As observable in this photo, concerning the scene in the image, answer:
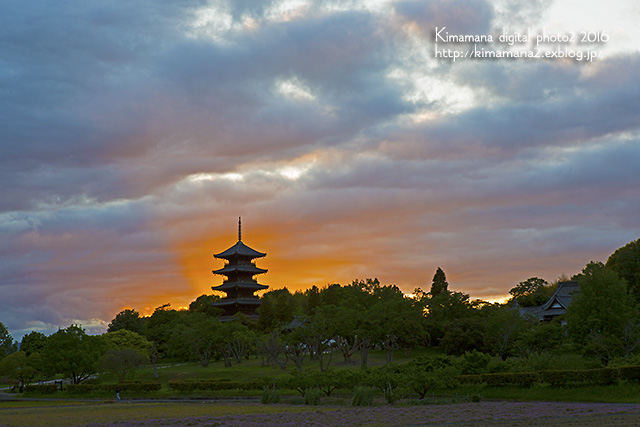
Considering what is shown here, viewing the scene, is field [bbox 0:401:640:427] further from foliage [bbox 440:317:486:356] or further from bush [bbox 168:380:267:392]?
foliage [bbox 440:317:486:356]

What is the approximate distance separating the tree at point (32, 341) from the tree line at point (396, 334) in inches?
770

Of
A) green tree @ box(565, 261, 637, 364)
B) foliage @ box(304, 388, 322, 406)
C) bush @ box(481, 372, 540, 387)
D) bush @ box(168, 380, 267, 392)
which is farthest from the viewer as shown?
bush @ box(168, 380, 267, 392)

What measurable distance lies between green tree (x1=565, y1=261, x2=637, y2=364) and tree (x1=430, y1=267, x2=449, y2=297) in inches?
1529

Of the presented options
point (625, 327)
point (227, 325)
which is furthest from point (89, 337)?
point (625, 327)

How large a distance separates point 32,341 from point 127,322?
15801 mm

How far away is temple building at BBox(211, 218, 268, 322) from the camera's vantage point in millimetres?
112062

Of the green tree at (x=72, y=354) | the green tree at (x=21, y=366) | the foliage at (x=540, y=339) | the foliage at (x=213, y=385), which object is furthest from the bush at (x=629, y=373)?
the green tree at (x=21, y=366)

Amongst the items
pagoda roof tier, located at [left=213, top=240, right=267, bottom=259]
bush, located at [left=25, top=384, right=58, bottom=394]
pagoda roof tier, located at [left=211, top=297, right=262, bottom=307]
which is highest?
pagoda roof tier, located at [left=213, top=240, right=267, bottom=259]

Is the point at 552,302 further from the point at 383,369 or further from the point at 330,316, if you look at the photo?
the point at 383,369

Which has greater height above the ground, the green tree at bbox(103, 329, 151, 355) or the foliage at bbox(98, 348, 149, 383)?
the green tree at bbox(103, 329, 151, 355)

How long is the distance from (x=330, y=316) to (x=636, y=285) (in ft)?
115

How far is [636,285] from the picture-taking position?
240 feet

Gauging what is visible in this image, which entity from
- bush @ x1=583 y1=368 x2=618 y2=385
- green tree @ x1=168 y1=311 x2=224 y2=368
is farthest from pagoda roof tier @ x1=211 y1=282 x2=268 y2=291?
bush @ x1=583 y1=368 x2=618 y2=385

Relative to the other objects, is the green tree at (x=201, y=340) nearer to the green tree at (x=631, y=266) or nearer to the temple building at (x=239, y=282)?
the temple building at (x=239, y=282)
